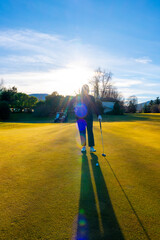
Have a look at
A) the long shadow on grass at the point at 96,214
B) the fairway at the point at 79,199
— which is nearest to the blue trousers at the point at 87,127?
the fairway at the point at 79,199

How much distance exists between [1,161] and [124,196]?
3745 millimetres

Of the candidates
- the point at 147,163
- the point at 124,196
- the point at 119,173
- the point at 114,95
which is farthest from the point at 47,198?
the point at 114,95

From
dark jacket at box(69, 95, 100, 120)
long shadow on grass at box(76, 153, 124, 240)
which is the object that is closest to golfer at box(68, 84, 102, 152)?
dark jacket at box(69, 95, 100, 120)

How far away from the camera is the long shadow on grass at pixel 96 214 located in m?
2.05

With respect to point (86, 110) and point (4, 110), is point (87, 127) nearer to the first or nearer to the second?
point (86, 110)

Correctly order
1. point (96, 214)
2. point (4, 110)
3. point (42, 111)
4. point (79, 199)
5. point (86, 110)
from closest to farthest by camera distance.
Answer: point (96, 214), point (79, 199), point (86, 110), point (4, 110), point (42, 111)

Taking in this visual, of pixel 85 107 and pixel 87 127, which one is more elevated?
pixel 85 107

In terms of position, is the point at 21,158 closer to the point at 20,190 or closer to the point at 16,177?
the point at 16,177

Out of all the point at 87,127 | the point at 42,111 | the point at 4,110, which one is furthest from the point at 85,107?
the point at 42,111

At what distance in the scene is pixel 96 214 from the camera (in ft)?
8.04

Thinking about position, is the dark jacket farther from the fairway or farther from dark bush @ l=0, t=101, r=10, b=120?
dark bush @ l=0, t=101, r=10, b=120

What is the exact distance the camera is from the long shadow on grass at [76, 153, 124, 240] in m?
2.05

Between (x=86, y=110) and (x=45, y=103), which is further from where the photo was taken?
(x=45, y=103)

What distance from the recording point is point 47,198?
9.39 feet
